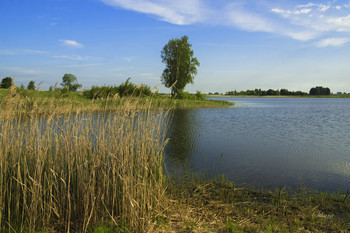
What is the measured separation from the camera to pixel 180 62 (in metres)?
44.7

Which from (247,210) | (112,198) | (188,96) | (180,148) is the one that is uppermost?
(188,96)

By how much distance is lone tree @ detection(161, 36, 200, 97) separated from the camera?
44.8 meters

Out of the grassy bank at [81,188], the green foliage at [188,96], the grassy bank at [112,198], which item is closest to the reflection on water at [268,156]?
the grassy bank at [112,198]

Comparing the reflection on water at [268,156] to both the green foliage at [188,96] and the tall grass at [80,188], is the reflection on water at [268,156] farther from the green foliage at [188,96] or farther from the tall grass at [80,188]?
the green foliage at [188,96]

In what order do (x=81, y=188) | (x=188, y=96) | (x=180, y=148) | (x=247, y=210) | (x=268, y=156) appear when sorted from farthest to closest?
(x=188, y=96) < (x=180, y=148) < (x=268, y=156) < (x=247, y=210) < (x=81, y=188)

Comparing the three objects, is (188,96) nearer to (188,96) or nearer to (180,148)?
(188,96)

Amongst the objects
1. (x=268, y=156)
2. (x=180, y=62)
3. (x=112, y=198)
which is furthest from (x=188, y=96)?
(x=112, y=198)

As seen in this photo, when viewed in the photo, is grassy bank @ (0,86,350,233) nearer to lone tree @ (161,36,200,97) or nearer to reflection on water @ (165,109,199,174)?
reflection on water @ (165,109,199,174)

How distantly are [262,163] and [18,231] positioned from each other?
691cm

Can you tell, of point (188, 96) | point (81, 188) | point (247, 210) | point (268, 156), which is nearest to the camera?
point (81, 188)

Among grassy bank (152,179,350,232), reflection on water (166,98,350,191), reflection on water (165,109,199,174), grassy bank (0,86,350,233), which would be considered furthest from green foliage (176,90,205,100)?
grassy bank (0,86,350,233)

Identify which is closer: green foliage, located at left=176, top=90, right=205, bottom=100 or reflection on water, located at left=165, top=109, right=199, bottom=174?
reflection on water, located at left=165, top=109, right=199, bottom=174

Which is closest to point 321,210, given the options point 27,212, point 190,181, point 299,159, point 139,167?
point 190,181

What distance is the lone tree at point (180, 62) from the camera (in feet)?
147
